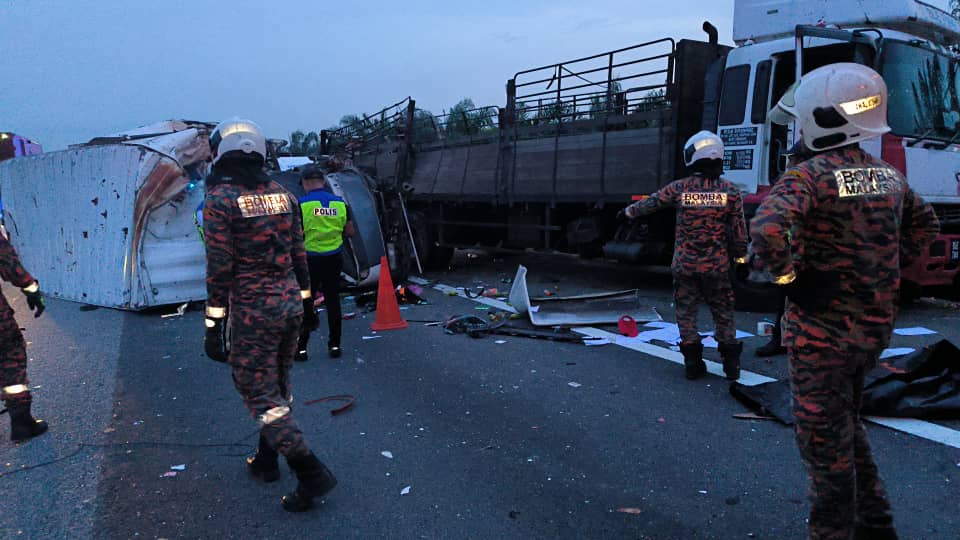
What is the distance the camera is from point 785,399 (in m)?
4.50

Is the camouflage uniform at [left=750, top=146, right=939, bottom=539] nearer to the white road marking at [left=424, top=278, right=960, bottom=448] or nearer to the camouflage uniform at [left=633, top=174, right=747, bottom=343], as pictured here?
the white road marking at [left=424, top=278, right=960, bottom=448]

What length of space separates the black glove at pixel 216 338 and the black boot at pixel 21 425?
2.01m

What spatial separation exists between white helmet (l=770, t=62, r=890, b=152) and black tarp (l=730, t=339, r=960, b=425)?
2213 mm

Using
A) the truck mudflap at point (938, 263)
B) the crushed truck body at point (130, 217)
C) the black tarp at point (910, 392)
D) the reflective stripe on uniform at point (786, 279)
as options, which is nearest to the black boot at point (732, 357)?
the black tarp at point (910, 392)

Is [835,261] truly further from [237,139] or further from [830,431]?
[237,139]

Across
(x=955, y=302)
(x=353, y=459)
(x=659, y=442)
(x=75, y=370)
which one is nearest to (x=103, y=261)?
(x=75, y=370)

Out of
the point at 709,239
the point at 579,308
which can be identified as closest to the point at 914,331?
the point at 709,239

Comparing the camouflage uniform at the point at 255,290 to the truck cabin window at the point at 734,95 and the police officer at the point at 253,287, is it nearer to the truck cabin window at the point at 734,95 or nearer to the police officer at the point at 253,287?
the police officer at the point at 253,287

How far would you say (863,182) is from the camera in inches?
95.7

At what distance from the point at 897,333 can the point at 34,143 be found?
65.2ft

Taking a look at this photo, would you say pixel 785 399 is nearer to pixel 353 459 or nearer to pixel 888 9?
pixel 353 459

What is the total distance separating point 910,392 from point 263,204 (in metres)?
4.15

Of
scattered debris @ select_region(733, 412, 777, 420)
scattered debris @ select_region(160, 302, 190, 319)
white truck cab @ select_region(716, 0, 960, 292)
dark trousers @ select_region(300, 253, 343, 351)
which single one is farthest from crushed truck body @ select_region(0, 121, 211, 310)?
scattered debris @ select_region(733, 412, 777, 420)

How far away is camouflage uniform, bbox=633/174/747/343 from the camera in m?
5.04
